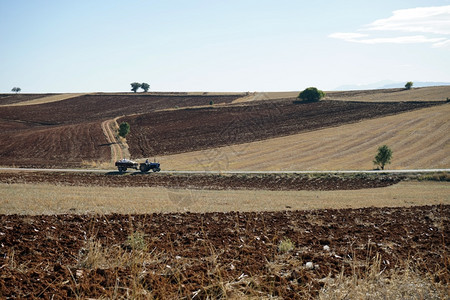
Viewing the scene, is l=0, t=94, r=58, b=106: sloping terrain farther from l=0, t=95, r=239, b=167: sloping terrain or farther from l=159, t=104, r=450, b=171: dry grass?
l=159, t=104, r=450, b=171: dry grass

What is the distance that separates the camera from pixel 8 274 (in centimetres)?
639

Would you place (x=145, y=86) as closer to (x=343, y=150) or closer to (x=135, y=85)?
(x=135, y=85)

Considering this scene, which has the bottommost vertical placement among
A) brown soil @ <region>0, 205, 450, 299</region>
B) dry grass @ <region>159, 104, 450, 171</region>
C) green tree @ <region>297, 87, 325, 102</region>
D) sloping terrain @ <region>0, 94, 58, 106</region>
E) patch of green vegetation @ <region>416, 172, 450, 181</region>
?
patch of green vegetation @ <region>416, 172, 450, 181</region>

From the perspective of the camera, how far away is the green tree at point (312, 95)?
97.9 m

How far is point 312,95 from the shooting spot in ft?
322

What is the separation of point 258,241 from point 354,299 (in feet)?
13.8

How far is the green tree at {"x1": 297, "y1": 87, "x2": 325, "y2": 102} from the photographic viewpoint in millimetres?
97938

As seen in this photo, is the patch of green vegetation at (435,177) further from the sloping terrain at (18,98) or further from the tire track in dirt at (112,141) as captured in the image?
the sloping terrain at (18,98)

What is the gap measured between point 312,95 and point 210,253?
94.5 metres

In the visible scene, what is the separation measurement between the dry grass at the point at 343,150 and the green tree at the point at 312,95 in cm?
2878

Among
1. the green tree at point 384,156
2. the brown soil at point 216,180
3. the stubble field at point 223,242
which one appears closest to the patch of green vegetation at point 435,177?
the stubble field at point 223,242

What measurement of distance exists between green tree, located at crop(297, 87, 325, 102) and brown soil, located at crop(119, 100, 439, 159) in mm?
4323

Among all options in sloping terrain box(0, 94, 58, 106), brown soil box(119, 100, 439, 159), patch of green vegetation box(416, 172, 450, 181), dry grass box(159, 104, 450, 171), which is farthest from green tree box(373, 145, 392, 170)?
sloping terrain box(0, 94, 58, 106)

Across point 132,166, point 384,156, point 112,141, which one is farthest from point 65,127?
point 384,156
